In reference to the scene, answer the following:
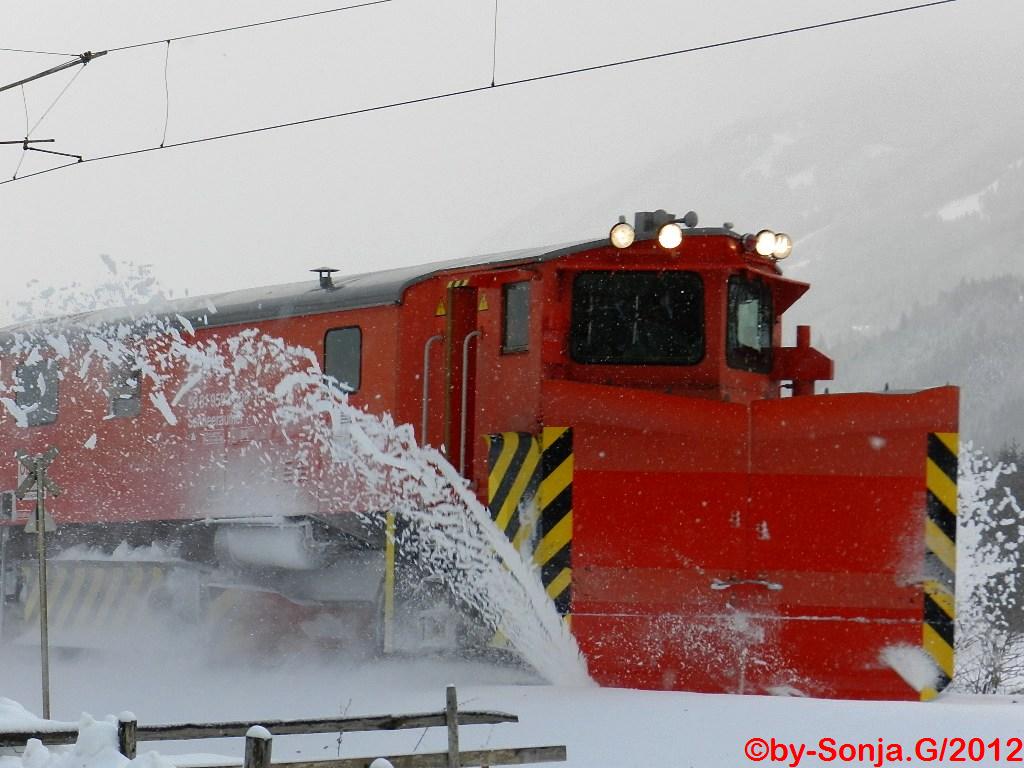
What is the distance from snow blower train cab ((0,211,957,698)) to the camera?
8234 millimetres

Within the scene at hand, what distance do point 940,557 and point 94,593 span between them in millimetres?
8196

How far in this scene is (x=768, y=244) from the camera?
960 centimetres

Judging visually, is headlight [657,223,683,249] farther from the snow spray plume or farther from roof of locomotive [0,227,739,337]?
the snow spray plume

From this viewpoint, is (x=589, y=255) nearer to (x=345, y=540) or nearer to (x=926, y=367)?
→ (x=345, y=540)

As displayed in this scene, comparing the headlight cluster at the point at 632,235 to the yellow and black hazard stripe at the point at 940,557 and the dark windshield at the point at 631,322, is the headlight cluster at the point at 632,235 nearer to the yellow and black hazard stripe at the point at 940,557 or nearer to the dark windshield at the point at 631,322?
the dark windshield at the point at 631,322

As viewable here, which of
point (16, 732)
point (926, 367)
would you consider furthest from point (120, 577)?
point (926, 367)

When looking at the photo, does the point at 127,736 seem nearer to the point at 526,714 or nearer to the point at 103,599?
the point at 526,714

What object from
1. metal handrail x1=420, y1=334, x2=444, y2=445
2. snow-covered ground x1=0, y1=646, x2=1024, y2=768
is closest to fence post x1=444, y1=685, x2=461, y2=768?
snow-covered ground x1=0, y1=646, x2=1024, y2=768

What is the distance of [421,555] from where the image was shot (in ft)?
32.2

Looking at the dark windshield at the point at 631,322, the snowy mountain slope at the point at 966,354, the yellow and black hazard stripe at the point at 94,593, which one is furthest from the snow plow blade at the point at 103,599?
the snowy mountain slope at the point at 966,354

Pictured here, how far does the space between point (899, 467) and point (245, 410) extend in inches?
208

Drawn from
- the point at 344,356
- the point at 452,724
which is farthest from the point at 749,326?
the point at 452,724

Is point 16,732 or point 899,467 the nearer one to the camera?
point 16,732

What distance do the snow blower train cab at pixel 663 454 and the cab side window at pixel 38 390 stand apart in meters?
3.06
